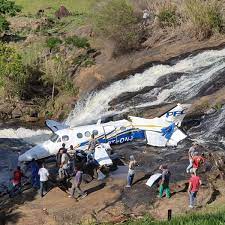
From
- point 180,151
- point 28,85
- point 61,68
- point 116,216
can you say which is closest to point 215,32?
point 61,68

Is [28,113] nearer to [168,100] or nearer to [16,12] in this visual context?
[168,100]

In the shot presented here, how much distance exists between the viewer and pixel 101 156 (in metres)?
27.3

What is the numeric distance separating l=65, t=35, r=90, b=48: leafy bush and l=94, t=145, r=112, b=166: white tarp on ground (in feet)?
74.6

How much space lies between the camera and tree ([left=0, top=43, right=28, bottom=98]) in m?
42.5

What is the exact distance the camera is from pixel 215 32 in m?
45.5

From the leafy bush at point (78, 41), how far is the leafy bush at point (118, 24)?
1925mm

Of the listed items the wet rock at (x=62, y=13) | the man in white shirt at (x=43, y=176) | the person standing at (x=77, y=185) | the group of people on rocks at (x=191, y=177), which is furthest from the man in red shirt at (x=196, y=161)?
the wet rock at (x=62, y=13)

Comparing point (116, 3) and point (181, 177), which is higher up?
point (116, 3)

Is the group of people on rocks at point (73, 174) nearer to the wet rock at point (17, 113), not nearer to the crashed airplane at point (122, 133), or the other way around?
the crashed airplane at point (122, 133)

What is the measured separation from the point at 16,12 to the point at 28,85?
20035 mm

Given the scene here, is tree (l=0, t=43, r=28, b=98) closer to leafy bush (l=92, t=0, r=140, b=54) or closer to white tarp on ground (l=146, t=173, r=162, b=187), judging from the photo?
leafy bush (l=92, t=0, r=140, b=54)

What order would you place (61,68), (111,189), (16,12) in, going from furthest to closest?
1. (16,12)
2. (61,68)
3. (111,189)

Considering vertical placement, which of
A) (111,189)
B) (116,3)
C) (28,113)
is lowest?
(28,113)

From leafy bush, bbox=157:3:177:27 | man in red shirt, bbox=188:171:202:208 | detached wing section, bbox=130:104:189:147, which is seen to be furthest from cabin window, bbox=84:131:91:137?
leafy bush, bbox=157:3:177:27
